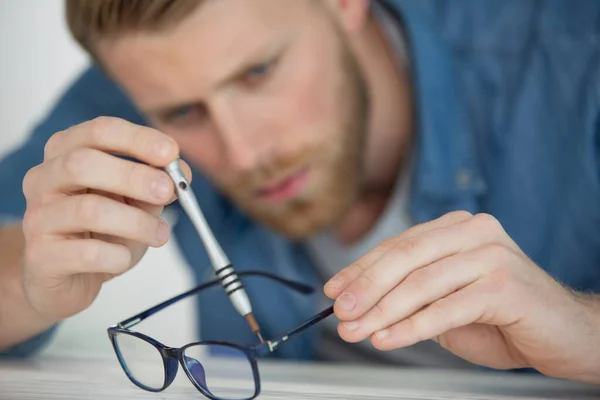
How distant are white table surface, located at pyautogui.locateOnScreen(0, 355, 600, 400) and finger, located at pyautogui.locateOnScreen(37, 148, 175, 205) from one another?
153mm

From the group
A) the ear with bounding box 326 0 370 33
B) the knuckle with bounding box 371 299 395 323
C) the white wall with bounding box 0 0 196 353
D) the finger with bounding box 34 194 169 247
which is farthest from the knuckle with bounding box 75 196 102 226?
the white wall with bounding box 0 0 196 353

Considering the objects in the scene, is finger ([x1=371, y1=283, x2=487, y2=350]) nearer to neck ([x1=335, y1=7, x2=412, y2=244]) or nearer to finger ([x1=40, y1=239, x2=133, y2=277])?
finger ([x1=40, y1=239, x2=133, y2=277])

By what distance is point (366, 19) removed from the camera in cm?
103

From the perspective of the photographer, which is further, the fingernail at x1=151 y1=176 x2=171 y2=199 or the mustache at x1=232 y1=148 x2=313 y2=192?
the mustache at x1=232 y1=148 x2=313 y2=192

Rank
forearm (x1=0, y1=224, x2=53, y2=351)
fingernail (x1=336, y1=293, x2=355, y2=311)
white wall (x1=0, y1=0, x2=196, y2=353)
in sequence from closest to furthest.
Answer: fingernail (x1=336, y1=293, x2=355, y2=311), forearm (x1=0, y1=224, x2=53, y2=351), white wall (x1=0, y1=0, x2=196, y2=353)

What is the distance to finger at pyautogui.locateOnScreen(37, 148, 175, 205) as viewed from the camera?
0.47 m

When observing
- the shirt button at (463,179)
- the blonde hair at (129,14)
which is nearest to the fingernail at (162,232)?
the blonde hair at (129,14)

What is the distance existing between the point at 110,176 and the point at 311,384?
9.6 inches

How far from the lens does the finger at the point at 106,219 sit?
0.48 meters

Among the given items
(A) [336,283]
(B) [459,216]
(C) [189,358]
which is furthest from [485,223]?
(C) [189,358]

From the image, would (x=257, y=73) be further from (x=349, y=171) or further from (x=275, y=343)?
(x=275, y=343)

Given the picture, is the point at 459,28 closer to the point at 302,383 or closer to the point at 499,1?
the point at 499,1

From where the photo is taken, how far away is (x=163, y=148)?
464 mm

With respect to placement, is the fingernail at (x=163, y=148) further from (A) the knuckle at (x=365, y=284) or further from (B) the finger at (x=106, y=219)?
(A) the knuckle at (x=365, y=284)
